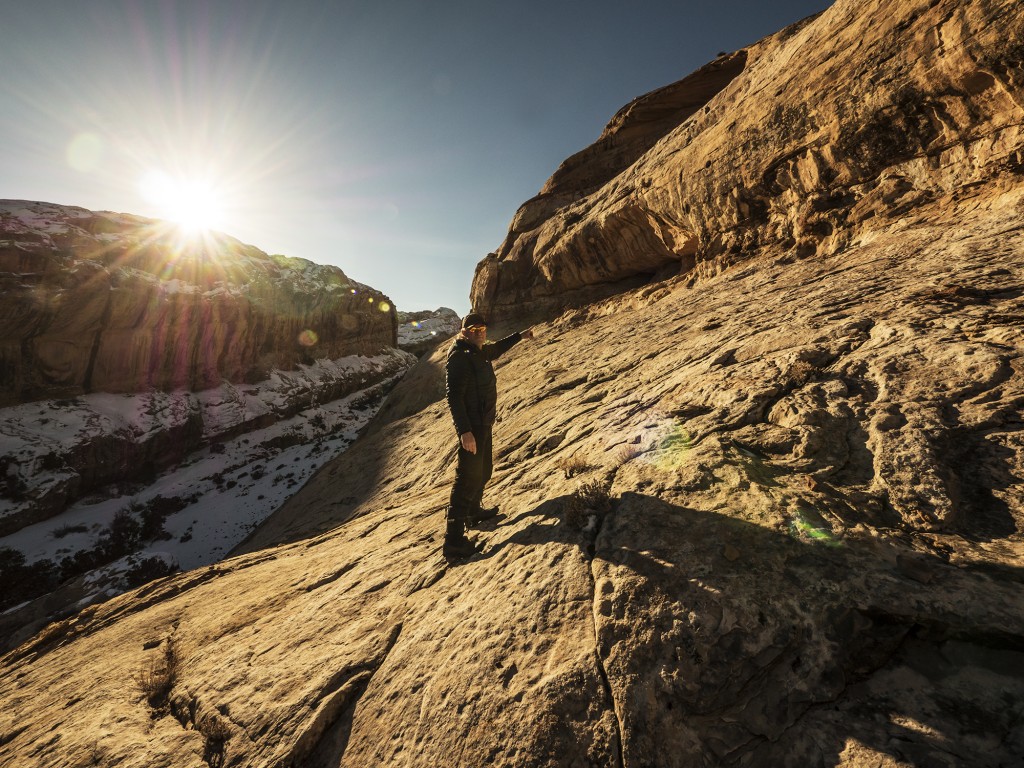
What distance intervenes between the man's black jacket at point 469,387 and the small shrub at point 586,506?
5.29ft

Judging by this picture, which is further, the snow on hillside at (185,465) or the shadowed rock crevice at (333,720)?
the snow on hillside at (185,465)

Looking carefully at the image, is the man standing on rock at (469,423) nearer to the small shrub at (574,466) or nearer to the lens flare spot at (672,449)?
the small shrub at (574,466)

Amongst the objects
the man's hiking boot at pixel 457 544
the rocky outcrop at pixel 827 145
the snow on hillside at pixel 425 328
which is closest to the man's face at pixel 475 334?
the man's hiking boot at pixel 457 544

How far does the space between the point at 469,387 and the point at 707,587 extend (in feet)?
11.2

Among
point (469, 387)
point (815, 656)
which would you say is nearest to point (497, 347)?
point (469, 387)

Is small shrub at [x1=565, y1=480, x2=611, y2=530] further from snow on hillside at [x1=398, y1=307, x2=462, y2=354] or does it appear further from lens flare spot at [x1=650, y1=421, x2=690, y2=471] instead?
snow on hillside at [x1=398, y1=307, x2=462, y2=354]

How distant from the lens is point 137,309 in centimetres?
3544

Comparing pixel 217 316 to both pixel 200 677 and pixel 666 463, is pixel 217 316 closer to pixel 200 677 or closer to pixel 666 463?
pixel 200 677

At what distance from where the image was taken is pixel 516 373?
1573 centimetres

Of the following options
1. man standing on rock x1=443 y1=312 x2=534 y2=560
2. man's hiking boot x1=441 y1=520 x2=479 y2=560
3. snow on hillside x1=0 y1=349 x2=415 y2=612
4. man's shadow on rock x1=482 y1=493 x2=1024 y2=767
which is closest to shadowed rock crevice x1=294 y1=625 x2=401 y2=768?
man's hiking boot x1=441 y1=520 x2=479 y2=560

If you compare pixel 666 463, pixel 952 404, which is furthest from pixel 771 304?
pixel 666 463

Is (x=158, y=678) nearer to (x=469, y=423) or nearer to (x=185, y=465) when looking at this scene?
(x=469, y=423)

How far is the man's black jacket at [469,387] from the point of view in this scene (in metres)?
5.08

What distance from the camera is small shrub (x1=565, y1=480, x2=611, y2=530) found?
411 cm
